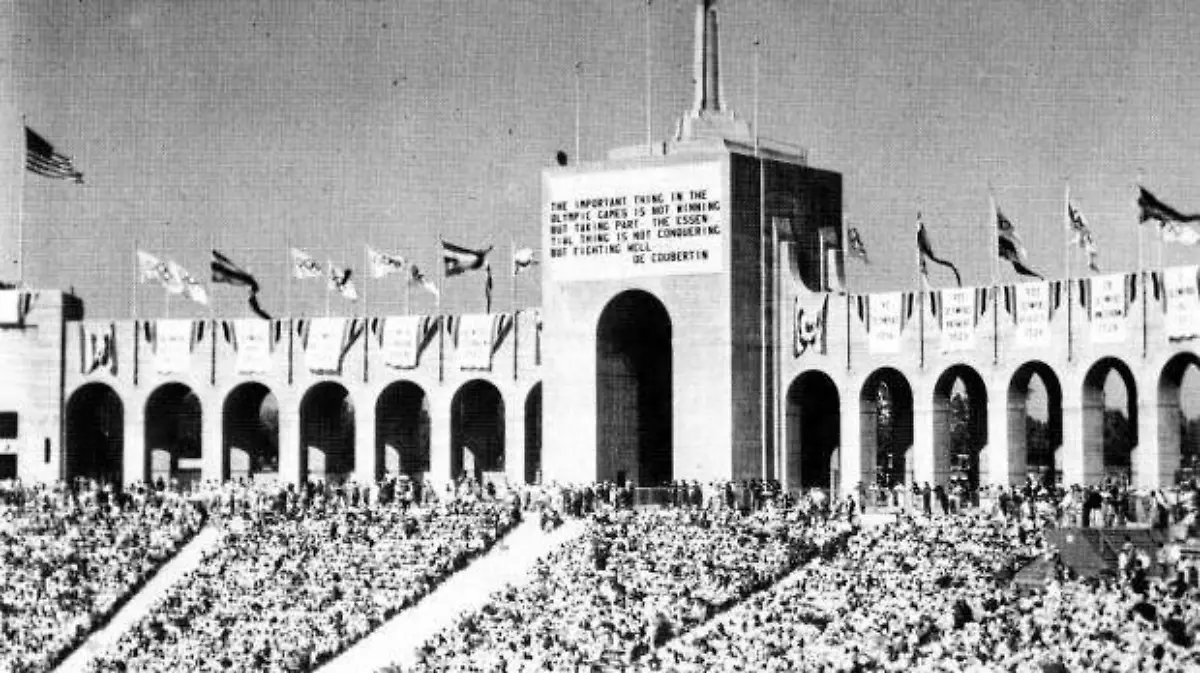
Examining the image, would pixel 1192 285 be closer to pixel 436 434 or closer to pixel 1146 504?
pixel 1146 504

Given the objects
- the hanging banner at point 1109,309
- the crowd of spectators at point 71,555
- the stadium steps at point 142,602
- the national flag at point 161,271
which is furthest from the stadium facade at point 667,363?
the stadium steps at point 142,602

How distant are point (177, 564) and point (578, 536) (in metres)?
14.4

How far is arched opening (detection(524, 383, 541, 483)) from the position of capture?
8062 centimetres

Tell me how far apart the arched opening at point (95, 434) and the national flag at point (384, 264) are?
12752 mm

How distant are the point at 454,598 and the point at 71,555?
1571 cm

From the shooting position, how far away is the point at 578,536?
67438 millimetres

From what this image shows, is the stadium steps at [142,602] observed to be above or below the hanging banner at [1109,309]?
below

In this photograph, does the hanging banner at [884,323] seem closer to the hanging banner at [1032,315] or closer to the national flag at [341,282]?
the hanging banner at [1032,315]

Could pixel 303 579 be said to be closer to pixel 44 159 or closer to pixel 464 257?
pixel 464 257

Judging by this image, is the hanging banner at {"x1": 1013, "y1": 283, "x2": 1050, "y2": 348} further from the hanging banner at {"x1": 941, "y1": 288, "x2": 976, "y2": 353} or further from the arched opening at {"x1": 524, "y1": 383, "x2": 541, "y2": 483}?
the arched opening at {"x1": 524, "y1": 383, "x2": 541, "y2": 483}

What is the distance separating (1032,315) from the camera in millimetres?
66375

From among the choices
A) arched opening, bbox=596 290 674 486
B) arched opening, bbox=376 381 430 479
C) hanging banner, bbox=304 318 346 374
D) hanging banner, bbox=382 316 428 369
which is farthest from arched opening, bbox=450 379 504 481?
arched opening, bbox=596 290 674 486

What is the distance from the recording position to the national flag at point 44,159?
269ft

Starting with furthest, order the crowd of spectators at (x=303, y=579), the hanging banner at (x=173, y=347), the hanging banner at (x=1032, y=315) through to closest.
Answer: the hanging banner at (x=173, y=347) < the hanging banner at (x=1032, y=315) < the crowd of spectators at (x=303, y=579)
